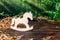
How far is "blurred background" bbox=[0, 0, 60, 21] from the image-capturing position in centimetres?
156

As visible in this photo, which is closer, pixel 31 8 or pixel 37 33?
pixel 37 33

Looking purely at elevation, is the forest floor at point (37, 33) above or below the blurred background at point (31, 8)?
below

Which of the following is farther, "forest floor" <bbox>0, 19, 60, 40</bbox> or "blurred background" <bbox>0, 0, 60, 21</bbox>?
"blurred background" <bbox>0, 0, 60, 21</bbox>

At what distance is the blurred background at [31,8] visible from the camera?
1558 mm

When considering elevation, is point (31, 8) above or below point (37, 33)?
above

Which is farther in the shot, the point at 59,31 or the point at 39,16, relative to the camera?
the point at 39,16

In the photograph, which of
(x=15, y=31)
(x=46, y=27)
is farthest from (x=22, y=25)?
(x=46, y=27)

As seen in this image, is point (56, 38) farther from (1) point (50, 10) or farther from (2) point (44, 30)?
(1) point (50, 10)

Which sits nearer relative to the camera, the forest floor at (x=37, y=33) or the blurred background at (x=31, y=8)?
the forest floor at (x=37, y=33)

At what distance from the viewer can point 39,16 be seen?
5.19 feet

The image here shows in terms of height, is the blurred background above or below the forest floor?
above

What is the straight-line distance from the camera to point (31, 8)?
158 centimetres

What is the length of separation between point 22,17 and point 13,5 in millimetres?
137

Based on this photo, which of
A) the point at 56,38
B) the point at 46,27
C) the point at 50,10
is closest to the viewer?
Result: the point at 56,38
